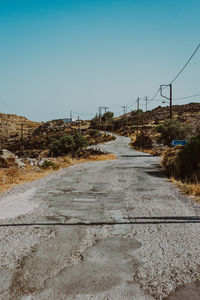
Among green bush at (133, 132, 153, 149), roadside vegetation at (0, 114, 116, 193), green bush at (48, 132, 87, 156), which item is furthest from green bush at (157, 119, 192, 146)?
green bush at (48, 132, 87, 156)

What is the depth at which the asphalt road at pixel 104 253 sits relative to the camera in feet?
8.32

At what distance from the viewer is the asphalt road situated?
8.32 ft

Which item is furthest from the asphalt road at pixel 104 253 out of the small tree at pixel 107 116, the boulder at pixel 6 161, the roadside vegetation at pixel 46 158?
the small tree at pixel 107 116

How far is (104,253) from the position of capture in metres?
3.35

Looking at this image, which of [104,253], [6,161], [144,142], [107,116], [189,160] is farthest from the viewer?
[107,116]

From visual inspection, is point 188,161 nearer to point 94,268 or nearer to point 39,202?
point 39,202

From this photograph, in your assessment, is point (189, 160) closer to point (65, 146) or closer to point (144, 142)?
point (65, 146)

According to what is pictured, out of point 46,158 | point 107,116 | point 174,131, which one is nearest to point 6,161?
point 46,158

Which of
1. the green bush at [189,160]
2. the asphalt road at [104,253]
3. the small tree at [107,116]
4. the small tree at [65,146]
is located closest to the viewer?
the asphalt road at [104,253]

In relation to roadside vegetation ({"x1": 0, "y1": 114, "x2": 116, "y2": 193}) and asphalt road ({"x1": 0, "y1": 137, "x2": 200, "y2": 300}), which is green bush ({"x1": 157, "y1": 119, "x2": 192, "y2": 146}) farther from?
asphalt road ({"x1": 0, "y1": 137, "x2": 200, "y2": 300})

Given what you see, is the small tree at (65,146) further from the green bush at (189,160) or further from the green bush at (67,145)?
the green bush at (189,160)

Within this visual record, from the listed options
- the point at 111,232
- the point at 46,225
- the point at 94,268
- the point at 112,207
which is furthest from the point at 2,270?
the point at 112,207

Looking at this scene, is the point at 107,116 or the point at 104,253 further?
the point at 107,116

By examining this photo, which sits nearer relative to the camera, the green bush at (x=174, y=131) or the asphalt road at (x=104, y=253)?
the asphalt road at (x=104, y=253)
